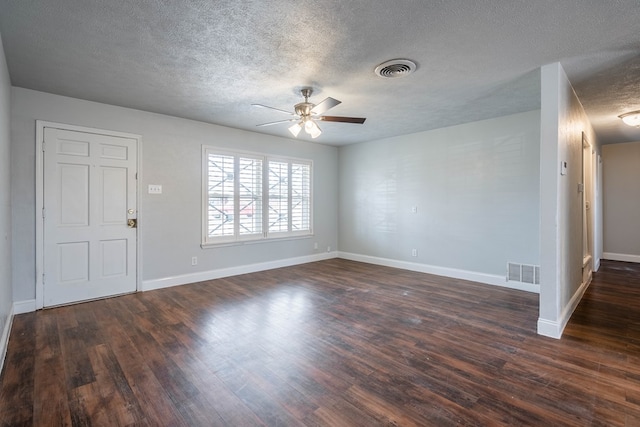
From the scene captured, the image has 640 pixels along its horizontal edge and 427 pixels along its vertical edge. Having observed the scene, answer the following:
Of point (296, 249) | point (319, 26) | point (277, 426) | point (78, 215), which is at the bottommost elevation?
point (277, 426)

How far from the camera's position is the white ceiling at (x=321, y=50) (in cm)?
206

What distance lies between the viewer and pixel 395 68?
9.45ft

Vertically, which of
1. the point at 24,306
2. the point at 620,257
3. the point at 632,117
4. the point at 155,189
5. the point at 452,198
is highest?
the point at 632,117

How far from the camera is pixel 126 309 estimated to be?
3602 millimetres

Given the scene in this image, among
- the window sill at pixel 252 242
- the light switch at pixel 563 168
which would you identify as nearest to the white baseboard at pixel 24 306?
the window sill at pixel 252 242

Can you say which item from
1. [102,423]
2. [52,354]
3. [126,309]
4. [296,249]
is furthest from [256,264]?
[102,423]

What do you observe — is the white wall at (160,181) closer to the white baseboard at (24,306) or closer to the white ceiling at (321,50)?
the white baseboard at (24,306)

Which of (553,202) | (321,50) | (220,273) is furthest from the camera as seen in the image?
(220,273)

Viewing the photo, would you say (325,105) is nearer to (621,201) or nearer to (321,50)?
(321,50)

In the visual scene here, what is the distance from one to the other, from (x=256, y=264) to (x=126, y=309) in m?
2.27

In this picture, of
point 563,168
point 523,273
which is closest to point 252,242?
point 523,273

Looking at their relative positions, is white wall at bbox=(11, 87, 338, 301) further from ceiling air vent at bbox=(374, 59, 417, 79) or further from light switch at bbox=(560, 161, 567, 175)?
light switch at bbox=(560, 161, 567, 175)

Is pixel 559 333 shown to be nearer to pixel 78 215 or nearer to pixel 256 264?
pixel 256 264

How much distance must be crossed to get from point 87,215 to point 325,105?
3.33 m
